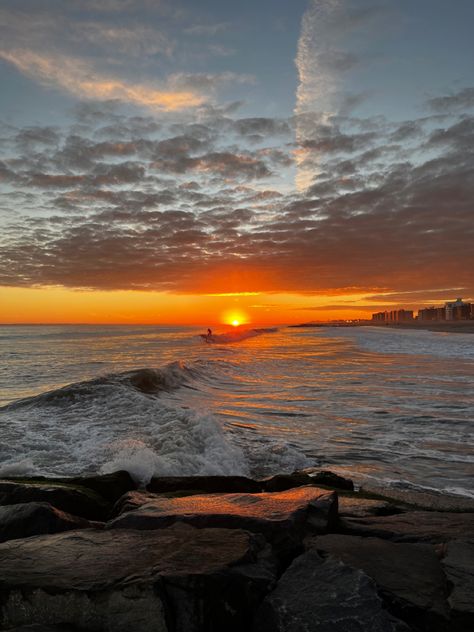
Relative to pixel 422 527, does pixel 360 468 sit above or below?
below

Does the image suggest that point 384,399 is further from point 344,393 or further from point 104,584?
point 104,584

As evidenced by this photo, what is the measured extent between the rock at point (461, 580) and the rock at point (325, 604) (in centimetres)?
42

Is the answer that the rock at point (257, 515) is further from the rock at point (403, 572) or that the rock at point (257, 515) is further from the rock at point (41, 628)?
the rock at point (41, 628)

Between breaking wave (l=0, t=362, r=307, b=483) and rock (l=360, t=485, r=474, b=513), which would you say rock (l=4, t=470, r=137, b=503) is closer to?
breaking wave (l=0, t=362, r=307, b=483)

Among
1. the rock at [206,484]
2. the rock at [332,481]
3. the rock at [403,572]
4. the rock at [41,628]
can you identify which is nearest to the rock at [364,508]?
the rock at [403,572]

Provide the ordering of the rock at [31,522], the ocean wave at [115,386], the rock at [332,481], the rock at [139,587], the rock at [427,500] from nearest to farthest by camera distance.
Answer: the rock at [139,587] → the rock at [31,522] → the rock at [427,500] → the rock at [332,481] → the ocean wave at [115,386]

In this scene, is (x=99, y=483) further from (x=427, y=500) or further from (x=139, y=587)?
(x=427, y=500)

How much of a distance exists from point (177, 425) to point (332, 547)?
8873mm

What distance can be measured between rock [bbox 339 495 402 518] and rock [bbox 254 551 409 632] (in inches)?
74.2

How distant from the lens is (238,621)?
3.12m

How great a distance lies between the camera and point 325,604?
10.0 feet

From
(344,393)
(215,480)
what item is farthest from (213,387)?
(215,480)

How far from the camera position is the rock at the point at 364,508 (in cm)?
526

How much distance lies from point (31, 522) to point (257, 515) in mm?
2297
